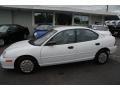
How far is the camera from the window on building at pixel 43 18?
18.1 metres

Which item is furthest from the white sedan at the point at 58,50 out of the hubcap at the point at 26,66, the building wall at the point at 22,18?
the building wall at the point at 22,18

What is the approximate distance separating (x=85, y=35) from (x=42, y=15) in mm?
12852

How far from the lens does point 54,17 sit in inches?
735

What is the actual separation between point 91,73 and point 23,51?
7.65ft

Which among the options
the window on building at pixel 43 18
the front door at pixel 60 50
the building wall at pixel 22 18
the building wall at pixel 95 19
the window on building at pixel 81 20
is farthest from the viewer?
the building wall at pixel 95 19

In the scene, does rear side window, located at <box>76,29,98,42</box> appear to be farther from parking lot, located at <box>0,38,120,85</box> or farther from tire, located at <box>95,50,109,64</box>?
parking lot, located at <box>0,38,120,85</box>

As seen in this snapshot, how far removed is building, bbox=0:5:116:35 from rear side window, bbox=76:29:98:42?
11.0 meters

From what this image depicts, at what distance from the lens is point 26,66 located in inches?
212

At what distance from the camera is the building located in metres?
16.7

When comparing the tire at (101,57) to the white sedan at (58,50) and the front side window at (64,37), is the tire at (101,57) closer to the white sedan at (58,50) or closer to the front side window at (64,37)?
the white sedan at (58,50)

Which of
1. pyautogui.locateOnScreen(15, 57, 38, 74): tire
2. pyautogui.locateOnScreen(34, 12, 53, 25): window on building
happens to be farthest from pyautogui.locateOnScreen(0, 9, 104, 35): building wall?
pyautogui.locateOnScreen(15, 57, 38, 74): tire

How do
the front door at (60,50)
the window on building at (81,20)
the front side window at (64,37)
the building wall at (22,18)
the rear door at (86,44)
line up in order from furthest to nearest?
1. the window on building at (81,20)
2. the building wall at (22,18)
3. the rear door at (86,44)
4. the front side window at (64,37)
5. the front door at (60,50)

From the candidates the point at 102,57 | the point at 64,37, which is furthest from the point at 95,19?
the point at 64,37

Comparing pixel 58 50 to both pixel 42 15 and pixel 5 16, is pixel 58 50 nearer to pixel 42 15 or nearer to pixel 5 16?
pixel 5 16
